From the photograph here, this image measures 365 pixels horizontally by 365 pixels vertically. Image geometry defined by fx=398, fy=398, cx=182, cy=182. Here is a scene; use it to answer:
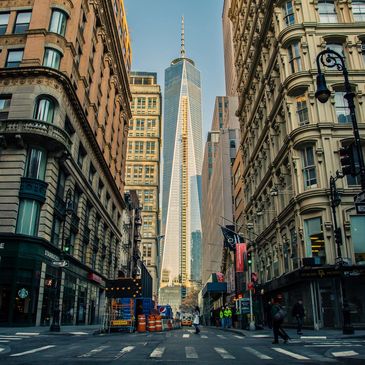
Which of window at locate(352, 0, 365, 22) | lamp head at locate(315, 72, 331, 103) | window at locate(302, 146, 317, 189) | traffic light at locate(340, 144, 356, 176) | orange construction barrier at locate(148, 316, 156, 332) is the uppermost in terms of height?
window at locate(352, 0, 365, 22)

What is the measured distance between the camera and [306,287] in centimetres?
2823

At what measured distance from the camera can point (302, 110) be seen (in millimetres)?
31578

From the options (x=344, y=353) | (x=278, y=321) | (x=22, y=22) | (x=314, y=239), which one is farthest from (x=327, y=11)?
(x=344, y=353)

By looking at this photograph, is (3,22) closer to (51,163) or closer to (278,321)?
(51,163)

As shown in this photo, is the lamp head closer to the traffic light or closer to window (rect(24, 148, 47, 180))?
the traffic light

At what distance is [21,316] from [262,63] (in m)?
33.5

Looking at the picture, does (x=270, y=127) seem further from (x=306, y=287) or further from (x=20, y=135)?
(x=20, y=135)

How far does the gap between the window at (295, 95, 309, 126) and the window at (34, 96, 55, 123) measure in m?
20.0

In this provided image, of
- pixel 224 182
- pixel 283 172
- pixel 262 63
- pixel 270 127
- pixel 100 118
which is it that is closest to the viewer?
pixel 283 172

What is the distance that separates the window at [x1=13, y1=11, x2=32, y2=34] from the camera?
35409 mm

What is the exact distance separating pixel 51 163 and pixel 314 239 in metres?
20.7

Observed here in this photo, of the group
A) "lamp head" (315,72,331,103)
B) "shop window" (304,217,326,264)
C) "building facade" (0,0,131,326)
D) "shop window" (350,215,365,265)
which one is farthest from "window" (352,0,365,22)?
"building facade" (0,0,131,326)

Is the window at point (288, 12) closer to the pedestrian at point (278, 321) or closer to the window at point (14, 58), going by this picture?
the window at point (14, 58)

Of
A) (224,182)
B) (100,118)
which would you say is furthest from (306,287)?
(224,182)
